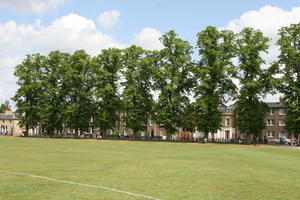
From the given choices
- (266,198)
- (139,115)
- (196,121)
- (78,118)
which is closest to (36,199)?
(266,198)

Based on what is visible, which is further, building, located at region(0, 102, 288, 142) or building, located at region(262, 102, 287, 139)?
building, located at region(262, 102, 287, 139)

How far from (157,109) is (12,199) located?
2588 inches

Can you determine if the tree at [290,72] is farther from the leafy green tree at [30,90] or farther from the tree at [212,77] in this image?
the leafy green tree at [30,90]

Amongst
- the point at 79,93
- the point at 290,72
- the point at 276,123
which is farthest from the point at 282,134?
the point at 79,93

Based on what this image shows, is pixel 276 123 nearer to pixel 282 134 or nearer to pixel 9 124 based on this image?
pixel 282 134

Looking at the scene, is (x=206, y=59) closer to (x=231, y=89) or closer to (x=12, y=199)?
(x=231, y=89)

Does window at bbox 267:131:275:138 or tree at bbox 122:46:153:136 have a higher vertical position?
tree at bbox 122:46:153:136

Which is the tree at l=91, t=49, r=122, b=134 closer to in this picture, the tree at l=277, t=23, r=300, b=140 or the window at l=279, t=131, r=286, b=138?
the tree at l=277, t=23, r=300, b=140

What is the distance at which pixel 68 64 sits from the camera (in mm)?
90312

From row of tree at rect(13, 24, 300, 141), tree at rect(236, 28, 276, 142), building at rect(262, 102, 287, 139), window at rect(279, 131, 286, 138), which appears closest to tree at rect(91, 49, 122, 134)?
row of tree at rect(13, 24, 300, 141)

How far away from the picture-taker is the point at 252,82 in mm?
67688

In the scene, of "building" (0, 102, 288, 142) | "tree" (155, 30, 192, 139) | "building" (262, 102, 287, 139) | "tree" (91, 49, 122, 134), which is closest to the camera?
"tree" (155, 30, 192, 139)

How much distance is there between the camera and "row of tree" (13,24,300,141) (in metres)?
68.9

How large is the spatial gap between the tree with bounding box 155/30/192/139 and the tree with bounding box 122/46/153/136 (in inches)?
115
